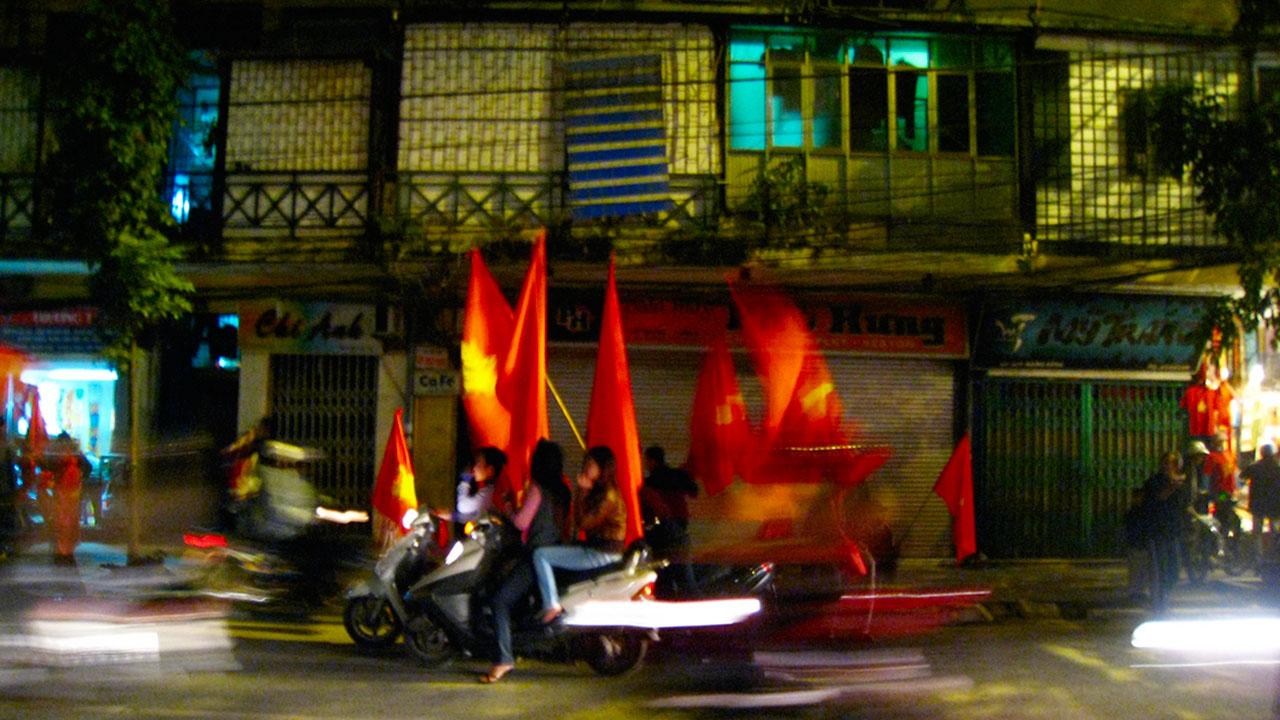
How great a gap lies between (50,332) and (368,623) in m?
8.53

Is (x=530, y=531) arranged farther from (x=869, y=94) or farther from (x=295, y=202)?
(x=869, y=94)

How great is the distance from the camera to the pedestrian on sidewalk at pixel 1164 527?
1085 cm

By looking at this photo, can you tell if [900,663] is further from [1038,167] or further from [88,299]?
[88,299]

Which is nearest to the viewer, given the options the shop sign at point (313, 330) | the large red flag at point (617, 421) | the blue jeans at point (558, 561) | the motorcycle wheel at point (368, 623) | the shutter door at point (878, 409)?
the blue jeans at point (558, 561)

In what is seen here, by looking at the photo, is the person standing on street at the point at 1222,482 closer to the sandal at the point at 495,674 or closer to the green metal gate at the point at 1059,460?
the green metal gate at the point at 1059,460

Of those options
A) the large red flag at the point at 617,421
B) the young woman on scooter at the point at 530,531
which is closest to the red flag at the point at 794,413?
the large red flag at the point at 617,421

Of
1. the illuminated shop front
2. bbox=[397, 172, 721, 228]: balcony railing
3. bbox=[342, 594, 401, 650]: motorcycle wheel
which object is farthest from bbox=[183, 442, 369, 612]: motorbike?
the illuminated shop front

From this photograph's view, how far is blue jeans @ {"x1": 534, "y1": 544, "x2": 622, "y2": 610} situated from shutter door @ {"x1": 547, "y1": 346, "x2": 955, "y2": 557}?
6.80 m

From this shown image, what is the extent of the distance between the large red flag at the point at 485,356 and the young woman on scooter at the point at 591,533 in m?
1.82

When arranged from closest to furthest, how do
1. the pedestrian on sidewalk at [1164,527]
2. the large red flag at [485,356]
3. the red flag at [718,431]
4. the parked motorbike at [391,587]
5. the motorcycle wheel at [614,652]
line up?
the motorcycle wheel at [614,652]
the parked motorbike at [391,587]
the large red flag at [485,356]
the red flag at [718,431]
the pedestrian on sidewalk at [1164,527]

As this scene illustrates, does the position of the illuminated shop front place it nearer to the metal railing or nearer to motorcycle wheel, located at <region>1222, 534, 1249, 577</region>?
the metal railing

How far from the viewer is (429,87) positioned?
13.6 m

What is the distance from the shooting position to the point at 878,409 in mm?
14195

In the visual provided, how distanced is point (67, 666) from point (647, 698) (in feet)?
11.2
